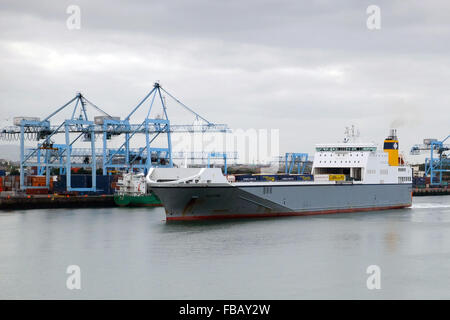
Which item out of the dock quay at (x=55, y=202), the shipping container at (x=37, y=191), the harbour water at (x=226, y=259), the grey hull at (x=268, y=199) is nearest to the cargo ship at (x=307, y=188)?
the grey hull at (x=268, y=199)

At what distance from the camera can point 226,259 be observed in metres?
19.5

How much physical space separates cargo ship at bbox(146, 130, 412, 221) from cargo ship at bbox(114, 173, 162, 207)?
1412 centimetres

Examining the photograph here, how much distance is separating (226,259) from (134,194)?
28334 millimetres

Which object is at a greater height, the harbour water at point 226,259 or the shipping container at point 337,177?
the shipping container at point 337,177

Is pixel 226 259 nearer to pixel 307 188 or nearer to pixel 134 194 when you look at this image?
pixel 307 188

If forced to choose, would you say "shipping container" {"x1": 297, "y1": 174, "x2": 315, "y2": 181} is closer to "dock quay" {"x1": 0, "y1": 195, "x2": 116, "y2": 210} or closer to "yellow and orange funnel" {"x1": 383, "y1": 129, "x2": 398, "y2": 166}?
"yellow and orange funnel" {"x1": 383, "y1": 129, "x2": 398, "y2": 166}

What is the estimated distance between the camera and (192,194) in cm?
2903

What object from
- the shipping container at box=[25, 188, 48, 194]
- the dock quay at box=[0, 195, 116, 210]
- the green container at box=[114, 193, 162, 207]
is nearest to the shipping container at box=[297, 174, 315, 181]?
the green container at box=[114, 193, 162, 207]

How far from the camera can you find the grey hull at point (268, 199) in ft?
96.0

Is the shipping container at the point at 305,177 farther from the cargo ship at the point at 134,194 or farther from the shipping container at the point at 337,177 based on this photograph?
the cargo ship at the point at 134,194

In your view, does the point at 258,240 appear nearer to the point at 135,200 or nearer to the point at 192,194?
the point at 192,194

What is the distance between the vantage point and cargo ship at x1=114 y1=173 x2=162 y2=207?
1825 inches
